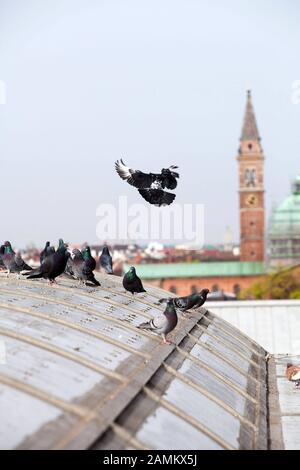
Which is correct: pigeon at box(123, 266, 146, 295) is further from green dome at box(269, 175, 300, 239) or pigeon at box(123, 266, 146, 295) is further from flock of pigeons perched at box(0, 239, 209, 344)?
green dome at box(269, 175, 300, 239)

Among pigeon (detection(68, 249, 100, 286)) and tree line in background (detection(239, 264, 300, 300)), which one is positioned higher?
pigeon (detection(68, 249, 100, 286))

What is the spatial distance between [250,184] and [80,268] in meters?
114

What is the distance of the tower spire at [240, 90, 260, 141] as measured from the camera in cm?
12419

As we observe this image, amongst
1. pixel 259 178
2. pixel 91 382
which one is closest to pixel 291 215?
pixel 259 178

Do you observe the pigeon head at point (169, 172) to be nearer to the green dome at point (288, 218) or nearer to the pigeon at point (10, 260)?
the pigeon at point (10, 260)

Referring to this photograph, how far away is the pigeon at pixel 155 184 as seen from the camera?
46.1 ft

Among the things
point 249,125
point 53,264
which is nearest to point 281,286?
point 249,125

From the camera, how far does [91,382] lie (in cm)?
798

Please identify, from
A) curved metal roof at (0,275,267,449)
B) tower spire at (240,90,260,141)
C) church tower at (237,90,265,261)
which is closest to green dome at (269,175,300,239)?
church tower at (237,90,265,261)

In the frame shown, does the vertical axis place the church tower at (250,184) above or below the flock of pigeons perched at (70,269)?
above

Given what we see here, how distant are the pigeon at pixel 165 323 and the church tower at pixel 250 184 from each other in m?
114

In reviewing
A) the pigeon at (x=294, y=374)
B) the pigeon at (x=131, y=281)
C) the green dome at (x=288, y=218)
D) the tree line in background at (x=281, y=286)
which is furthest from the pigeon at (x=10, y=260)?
the green dome at (x=288, y=218)

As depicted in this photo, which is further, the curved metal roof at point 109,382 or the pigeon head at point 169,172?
the pigeon head at point 169,172

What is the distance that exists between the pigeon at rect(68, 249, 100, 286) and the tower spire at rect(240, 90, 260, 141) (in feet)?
369
